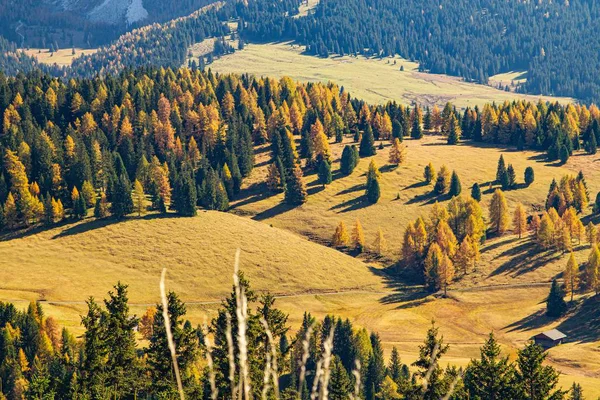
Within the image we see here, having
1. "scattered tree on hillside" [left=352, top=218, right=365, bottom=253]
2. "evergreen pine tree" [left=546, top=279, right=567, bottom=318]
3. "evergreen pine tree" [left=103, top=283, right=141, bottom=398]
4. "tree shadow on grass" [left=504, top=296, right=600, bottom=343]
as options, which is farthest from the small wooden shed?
"evergreen pine tree" [left=103, top=283, right=141, bottom=398]

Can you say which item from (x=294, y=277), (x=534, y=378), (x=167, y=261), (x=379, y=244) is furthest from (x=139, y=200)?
(x=534, y=378)

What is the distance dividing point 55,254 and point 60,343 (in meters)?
49.1

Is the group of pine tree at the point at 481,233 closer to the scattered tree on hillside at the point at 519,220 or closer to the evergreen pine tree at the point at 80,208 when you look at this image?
the scattered tree on hillside at the point at 519,220

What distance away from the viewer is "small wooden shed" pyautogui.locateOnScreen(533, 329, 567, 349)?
139500 mm

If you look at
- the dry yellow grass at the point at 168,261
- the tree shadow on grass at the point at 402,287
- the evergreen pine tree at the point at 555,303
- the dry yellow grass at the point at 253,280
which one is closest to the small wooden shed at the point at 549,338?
the dry yellow grass at the point at 253,280

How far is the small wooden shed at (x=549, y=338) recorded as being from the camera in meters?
140

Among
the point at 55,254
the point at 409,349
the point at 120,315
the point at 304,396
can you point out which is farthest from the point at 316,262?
the point at 120,315

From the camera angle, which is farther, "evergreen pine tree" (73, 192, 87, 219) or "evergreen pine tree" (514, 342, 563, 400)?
"evergreen pine tree" (73, 192, 87, 219)

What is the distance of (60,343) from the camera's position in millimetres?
124688

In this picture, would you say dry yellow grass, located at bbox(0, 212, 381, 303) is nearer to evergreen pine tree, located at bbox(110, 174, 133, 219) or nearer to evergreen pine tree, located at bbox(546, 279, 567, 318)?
evergreen pine tree, located at bbox(110, 174, 133, 219)

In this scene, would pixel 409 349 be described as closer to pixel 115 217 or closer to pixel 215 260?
pixel 215 260

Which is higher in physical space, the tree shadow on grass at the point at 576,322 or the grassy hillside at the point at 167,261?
the grassy hillside at the point at 167,261

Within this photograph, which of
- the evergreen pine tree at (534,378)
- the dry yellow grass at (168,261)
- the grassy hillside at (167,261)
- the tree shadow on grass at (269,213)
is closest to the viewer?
the evergreen pine tree at (534,378)

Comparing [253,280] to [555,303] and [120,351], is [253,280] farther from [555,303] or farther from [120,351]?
[120,351]
